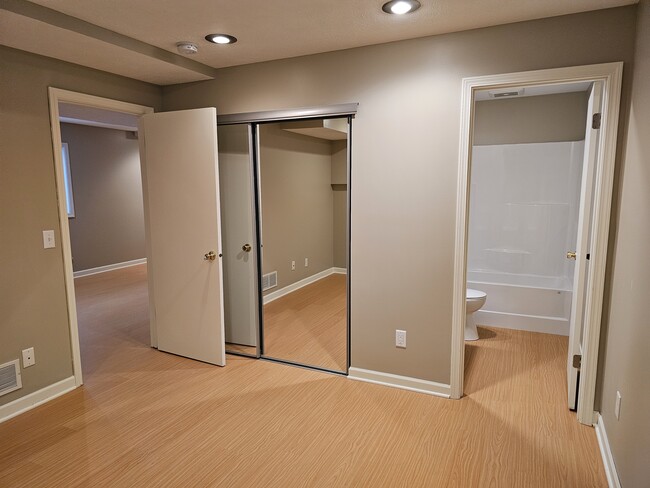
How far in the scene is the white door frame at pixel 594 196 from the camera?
2238mm

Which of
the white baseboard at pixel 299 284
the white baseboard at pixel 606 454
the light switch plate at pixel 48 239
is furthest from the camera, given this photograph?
the white baseboard at pixel 299 284

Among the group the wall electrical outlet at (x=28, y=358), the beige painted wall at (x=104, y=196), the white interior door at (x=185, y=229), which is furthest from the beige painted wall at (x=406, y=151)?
the beige painted wall at (x=104, y=196)

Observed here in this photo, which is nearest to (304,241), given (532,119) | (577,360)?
(532,119)

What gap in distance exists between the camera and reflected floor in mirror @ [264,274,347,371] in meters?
3.51

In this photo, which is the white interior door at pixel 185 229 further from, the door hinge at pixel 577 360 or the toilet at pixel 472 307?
the door hinge at pixel 577 360

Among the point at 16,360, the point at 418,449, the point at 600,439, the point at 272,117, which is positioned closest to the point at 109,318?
the point at 16,360

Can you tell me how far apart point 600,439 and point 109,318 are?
178 inches

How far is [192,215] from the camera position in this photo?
10.7 feet

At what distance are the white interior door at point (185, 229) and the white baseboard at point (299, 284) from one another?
166 centimetres

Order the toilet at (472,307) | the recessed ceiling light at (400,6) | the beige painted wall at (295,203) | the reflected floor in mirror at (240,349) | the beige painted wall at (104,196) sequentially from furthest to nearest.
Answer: the beige painted wall at (104,196) < the beige painted wall at (295,203) < the toilet at (472,307) < the reflected floor in mirror at (240,349) < the recessed ceiling light at (400,6)

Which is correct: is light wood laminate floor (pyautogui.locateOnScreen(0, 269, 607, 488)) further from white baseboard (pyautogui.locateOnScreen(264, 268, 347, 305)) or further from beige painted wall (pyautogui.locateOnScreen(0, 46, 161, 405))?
white baseboard (pyautogui.locateOnScreen(264, 268, 347, 305))

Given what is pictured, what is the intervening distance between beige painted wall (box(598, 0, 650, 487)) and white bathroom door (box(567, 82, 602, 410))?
0.16 m

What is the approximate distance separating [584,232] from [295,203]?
368 centimetres

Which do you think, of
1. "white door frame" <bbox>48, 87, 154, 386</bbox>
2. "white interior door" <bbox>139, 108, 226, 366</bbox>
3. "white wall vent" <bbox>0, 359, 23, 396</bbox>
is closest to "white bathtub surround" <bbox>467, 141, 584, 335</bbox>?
"white interior door" <bbox>139, 108, 226, 366</bbox>
